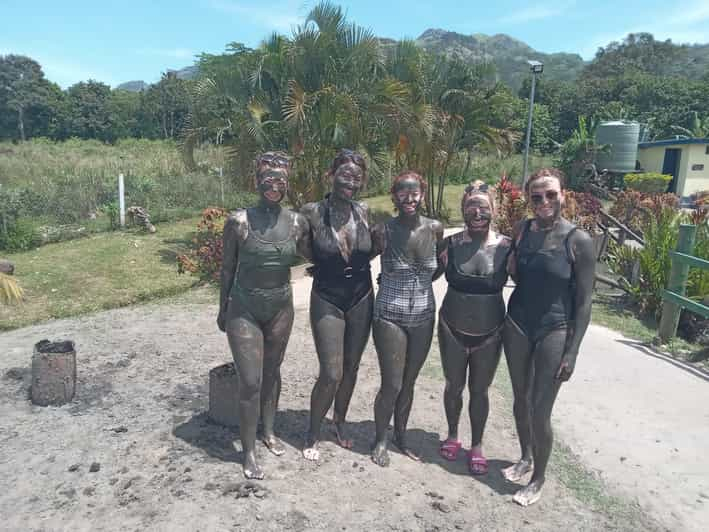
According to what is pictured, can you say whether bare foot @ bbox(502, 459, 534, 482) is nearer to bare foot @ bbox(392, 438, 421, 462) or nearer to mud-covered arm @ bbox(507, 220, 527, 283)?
bare foot @ bbox(392, 438, 421, 462)

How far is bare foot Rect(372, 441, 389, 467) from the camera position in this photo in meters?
3.48

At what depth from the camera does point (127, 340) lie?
5.87m

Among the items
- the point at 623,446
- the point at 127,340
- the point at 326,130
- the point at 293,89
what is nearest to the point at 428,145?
the point at 326,130

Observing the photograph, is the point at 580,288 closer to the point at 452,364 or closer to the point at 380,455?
the point at 452,364

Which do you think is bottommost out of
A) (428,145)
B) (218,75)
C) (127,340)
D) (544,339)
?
(127,340)

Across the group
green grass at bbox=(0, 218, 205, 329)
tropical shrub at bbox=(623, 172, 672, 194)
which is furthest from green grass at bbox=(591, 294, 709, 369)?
tropical shrub at bbox=(623, 172, 672, 194)

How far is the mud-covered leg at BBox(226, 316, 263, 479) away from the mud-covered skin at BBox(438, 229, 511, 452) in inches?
43.3

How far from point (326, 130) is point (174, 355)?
17.2ft

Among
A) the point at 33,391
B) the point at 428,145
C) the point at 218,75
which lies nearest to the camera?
the point at 33,391

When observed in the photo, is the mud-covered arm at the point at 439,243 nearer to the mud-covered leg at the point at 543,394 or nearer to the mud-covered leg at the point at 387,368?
the mud-covered leg at the point at 387,368

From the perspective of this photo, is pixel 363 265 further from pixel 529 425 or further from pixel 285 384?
pixel 285 384

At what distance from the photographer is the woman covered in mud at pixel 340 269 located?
3.26m

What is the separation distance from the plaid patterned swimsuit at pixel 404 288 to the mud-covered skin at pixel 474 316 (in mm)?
123

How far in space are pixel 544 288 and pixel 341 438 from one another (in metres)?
1.70
